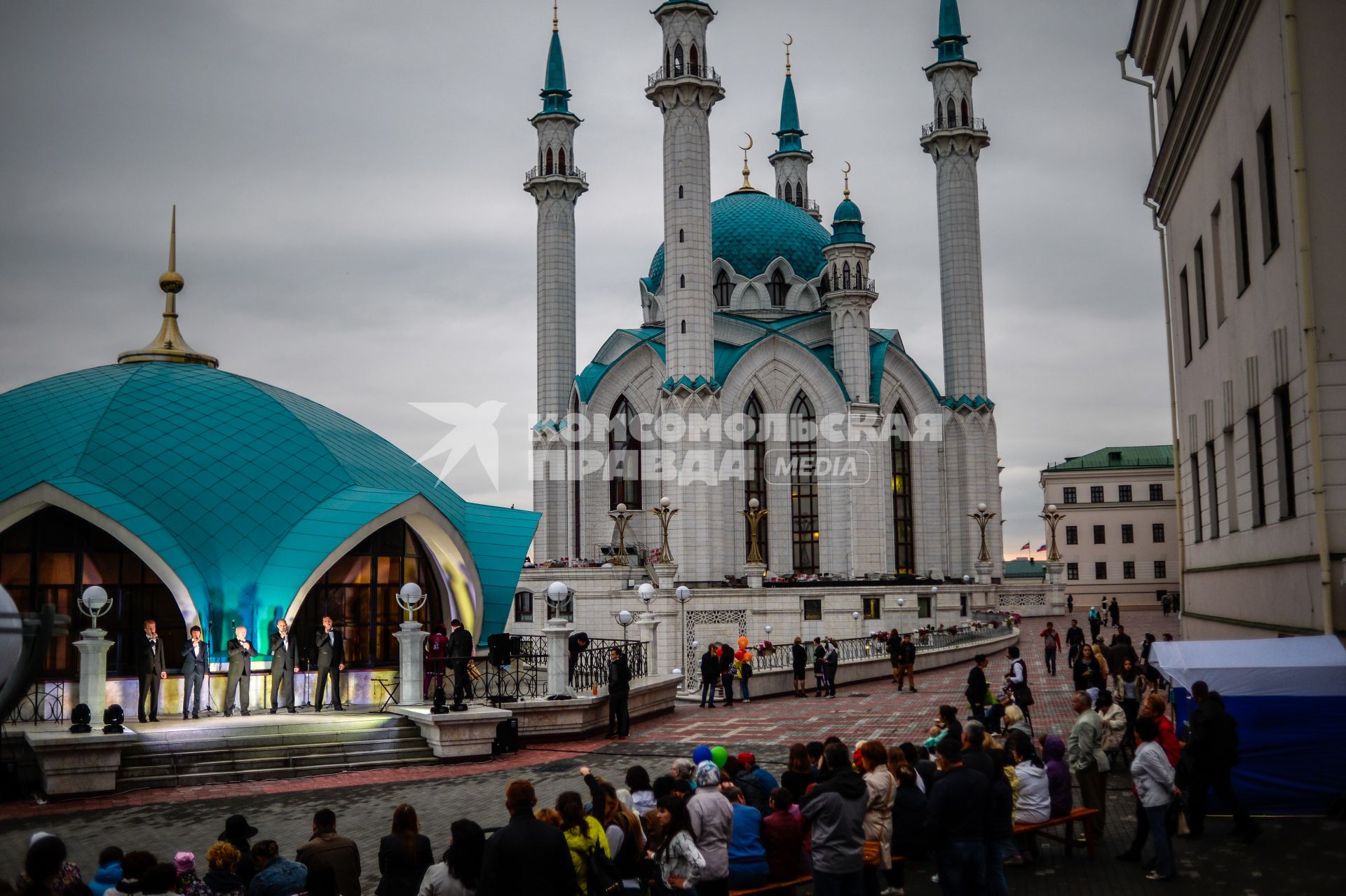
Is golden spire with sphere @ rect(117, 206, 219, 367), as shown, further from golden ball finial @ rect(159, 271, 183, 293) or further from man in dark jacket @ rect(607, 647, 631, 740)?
man in dark jacket @ rect(607, 647, 631, 740)

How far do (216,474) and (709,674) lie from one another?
10280 mm

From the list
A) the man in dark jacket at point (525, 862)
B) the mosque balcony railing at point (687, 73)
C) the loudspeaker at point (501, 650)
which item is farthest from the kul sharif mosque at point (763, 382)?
the man in dark jacket at point (525, 862)

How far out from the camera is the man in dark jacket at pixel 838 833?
7.82 metres

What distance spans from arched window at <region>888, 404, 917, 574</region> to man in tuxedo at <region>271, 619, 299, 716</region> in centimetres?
3741

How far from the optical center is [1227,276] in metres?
15.8

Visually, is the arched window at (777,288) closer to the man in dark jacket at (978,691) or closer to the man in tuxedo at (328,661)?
the man in tuxedo at (328,661)

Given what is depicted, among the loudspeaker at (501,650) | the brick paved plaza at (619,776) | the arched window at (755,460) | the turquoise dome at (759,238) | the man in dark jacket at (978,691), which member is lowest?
the brick paved plaza at (619,776)

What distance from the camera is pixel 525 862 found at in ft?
21.8

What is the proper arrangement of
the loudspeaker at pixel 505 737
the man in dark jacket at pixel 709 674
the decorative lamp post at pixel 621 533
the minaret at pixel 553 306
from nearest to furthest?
1. the loudspeaker at pixel 505 737
2. the man in dark jacket at pixel 709 674
3. the decorative lamp post at pixel 621 533
4. the minaret at pixel 553 306

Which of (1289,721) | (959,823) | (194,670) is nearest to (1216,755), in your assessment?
(1289,721)

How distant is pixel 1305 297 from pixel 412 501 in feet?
52.9

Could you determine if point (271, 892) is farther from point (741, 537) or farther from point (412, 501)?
point (741, 537)

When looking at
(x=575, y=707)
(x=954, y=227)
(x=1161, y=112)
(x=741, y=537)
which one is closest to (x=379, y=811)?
(x=575, y=707)

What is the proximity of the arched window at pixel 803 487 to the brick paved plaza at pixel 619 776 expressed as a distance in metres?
26.2
